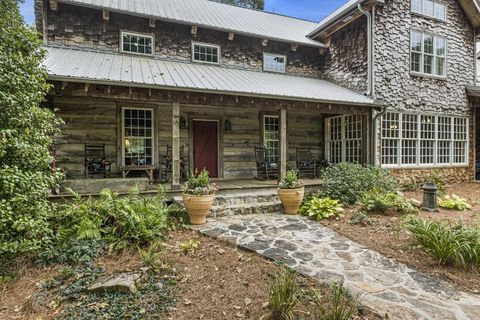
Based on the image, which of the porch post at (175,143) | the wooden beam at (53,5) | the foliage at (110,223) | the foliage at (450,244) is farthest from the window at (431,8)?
the wooden beam at (53,5)

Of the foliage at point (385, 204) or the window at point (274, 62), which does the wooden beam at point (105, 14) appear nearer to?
the window at point (274, 62)

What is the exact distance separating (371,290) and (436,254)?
1.44 metres

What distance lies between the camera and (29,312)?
120 inches

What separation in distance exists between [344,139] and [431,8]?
18.9 feet

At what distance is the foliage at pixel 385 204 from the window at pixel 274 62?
232 inches

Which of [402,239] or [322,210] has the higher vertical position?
[322,210]

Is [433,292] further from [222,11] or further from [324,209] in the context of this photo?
[222,11]

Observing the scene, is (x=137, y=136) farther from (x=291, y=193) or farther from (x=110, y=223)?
(x=291, y=193)

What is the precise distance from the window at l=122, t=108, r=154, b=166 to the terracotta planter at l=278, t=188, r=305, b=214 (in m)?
4.21

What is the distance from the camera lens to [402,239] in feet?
15.9

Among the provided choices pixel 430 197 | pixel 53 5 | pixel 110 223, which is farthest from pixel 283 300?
pixel 53 5

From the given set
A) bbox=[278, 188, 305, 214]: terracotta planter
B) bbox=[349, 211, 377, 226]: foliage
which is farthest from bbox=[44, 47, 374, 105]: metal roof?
bbox=[349, 211, 377, 226]: foliage

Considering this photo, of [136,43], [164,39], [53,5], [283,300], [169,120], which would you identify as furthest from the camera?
[164,39]

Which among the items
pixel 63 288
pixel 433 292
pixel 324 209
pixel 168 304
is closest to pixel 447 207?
pixel 324 209
